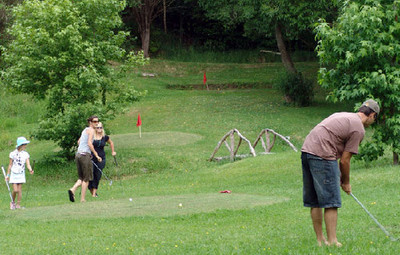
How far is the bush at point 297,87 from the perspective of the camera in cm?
3697

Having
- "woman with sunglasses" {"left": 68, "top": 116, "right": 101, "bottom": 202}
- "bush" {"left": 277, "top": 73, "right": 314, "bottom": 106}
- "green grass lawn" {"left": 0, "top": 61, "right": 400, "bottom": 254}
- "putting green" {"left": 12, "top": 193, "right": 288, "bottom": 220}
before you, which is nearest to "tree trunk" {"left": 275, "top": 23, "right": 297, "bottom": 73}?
"bush" {"left": 277, "top": 73, "right": 314, "bottom": 106}

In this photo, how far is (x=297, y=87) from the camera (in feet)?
122

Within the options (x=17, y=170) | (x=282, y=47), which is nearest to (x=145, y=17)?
(x=282, y=47)

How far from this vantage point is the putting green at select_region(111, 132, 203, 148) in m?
26.8

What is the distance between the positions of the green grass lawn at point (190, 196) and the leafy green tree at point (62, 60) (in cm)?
209

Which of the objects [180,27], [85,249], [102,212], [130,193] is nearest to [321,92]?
[180,27]

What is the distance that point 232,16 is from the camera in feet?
126

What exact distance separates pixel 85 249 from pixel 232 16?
3092cm

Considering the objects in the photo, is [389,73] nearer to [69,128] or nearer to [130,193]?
[130,193]

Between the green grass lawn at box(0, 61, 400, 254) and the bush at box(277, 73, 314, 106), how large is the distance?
934 millimetres

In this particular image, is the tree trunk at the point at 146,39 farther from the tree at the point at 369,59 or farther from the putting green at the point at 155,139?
the tree at the point at 369,59

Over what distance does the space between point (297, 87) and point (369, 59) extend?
20457 millimetres

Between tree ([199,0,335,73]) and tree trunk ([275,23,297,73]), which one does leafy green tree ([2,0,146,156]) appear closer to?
tree ([199,0,335,73])

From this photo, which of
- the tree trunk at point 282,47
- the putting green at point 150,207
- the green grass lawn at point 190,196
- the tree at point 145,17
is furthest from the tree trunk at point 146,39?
the putting green at point 150,207
